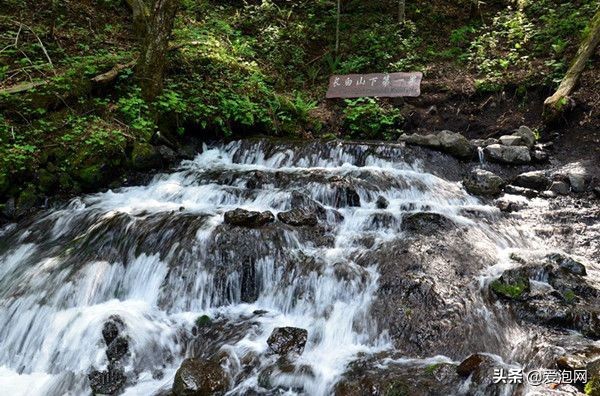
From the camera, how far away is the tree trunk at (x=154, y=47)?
28.3ft

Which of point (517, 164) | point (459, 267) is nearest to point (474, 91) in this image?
point (517, 164)

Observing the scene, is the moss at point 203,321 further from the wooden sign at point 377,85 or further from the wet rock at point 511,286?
the wooden sign at point 377,85

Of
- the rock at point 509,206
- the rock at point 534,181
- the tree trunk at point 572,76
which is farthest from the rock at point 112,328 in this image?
the tree trunk at point 572,76

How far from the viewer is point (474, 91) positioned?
10.9 m

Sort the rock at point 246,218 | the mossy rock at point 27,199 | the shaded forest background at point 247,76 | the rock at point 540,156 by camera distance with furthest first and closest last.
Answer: the rock at point 540,156 → the shaded forest background at point 247,76 → the mossy rock at point 27,199 → the rock at point 246,218

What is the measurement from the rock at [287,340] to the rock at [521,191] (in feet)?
17.1

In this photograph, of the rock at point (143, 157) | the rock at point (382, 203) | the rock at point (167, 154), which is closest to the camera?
the rock at point (382, 203)

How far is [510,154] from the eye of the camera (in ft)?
28.2

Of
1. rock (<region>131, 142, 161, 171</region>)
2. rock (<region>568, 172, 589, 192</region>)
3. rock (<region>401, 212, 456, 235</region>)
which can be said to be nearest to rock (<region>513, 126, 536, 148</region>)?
rock (<region>568, 172, 589, 192</region>)

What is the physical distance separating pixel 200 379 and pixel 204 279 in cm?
160

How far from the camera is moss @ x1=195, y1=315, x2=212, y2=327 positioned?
477 cm

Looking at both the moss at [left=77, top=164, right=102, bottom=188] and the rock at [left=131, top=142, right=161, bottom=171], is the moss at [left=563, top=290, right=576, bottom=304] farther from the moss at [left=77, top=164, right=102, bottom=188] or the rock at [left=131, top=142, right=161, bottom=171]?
the moss at [left=77, top=164, right=102, bottom=188]

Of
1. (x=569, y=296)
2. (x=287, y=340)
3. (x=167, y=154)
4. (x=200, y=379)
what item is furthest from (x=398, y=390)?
(x=167, y=154)

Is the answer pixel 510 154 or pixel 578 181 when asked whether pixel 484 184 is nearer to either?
pixel 510 154
